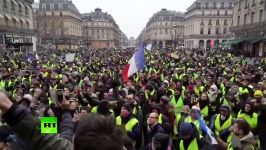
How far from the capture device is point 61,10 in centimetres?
8956

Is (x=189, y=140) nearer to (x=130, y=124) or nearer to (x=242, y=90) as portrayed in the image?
(x=130, y=124)

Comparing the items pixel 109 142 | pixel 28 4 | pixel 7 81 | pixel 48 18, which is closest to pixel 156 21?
pixel 48 18

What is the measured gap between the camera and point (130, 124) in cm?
645

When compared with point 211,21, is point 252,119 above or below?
below

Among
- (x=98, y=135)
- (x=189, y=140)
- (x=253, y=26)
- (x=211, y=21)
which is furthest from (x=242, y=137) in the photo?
(x=211, y=21)

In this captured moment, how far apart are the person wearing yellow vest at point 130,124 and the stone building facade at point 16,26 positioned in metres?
34.8

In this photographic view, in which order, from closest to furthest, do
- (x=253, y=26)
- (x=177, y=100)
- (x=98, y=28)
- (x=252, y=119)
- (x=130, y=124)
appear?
(x=130, y=124) < (x=252, y=119) < (x=177, y=100) < (x=253, y=26) < (x=98, y=28)

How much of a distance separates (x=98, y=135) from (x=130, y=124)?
186 inches

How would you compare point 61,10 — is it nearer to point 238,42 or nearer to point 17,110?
point 238,42

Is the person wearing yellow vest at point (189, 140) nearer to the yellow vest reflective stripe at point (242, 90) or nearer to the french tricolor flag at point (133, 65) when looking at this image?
the yellow vest reflective stripe at point (242, 90)

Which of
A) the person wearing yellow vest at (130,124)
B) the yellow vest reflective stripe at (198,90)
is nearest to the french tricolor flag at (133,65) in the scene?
the yellow vest reflective stripe at (198,90)

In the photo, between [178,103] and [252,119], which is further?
[178,103]

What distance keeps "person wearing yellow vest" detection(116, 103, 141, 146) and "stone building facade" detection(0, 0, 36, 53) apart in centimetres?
3482

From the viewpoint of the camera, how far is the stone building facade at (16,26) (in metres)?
41.1
